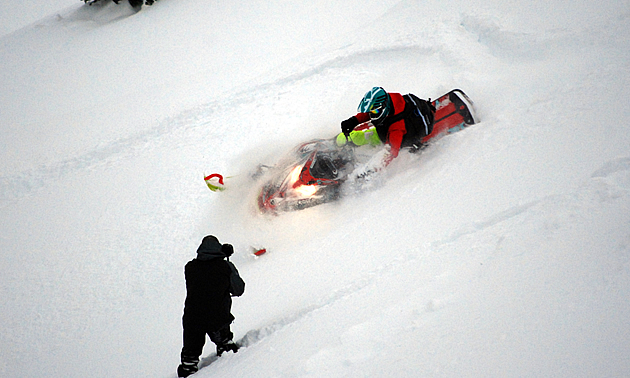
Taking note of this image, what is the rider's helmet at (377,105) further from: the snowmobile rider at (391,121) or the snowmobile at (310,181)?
the snowmobile at (310,181)

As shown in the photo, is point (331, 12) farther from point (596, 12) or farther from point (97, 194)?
point (97, 194)

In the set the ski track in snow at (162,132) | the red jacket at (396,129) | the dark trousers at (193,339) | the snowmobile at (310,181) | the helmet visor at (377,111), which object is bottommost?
the dark trousers at (193,339)

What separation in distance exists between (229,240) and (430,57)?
5895 millimetres

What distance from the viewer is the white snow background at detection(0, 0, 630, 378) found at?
113 inches

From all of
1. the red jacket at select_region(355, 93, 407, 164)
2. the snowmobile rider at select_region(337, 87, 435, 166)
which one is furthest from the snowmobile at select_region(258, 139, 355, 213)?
the red jacket at select_region(355, 93, 407, 164)

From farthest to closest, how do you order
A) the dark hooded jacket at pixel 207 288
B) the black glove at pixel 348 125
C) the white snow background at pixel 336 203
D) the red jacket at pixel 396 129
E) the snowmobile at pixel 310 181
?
the snowmobile at pixel 310 181
the black glove at pixel 348 125
the red jacket at pixel 396 129
the dark hooded jacket at pixel 207 288
the white snow background at pixel 336 203

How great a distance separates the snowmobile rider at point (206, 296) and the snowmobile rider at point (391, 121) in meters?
3.01

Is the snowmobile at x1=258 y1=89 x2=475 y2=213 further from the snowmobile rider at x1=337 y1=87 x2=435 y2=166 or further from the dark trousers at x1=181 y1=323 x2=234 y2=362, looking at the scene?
the dark trousers at x1=181 y1=323 x2=234 y2=362

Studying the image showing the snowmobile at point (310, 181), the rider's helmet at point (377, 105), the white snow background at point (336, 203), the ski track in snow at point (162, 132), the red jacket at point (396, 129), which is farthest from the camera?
the ski track in snow at point (162, 132)


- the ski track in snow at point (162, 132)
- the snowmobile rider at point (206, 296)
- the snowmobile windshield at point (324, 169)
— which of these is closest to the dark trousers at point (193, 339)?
the snowmobile rider at point (206, 296)

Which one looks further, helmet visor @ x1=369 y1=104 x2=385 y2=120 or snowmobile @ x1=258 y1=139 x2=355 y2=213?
snowmobile @ x1=258 y1=139 x2=355 y2=213

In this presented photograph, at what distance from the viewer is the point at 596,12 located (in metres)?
6.66

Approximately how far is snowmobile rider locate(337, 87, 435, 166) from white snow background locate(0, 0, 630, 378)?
47 cm

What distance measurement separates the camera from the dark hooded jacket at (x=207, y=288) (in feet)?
12.3
